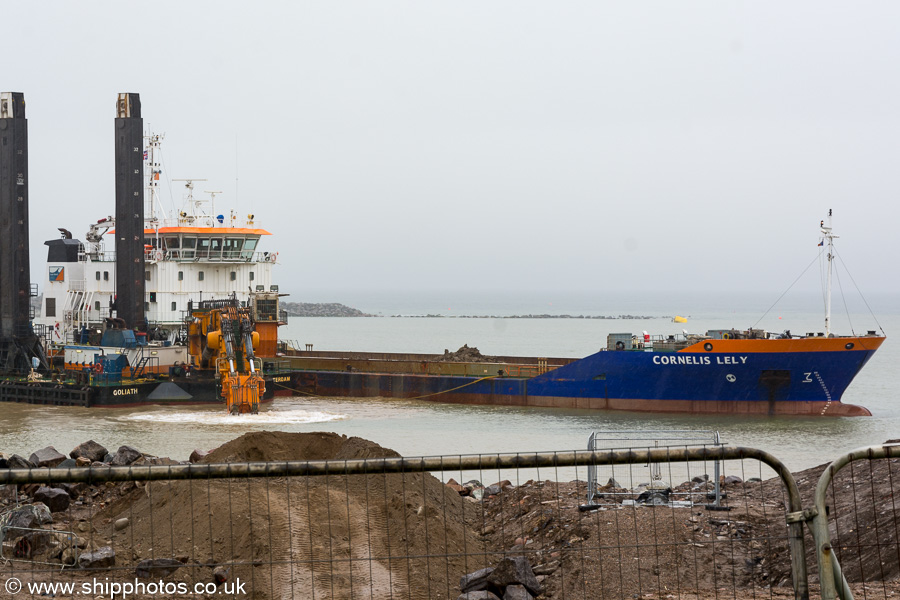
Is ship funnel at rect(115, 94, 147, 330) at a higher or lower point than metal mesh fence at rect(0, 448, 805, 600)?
higher

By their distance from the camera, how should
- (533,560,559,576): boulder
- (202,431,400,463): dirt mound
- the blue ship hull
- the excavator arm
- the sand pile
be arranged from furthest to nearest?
the excavator arm, the blue ship hull, (202,431,400,463): dirt mound, (533,560,559,576): boulder, the sand pile

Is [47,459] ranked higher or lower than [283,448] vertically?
lower

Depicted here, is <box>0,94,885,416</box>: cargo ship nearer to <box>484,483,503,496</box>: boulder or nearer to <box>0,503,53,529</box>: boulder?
<box>484,483,503,496</box>: boulder

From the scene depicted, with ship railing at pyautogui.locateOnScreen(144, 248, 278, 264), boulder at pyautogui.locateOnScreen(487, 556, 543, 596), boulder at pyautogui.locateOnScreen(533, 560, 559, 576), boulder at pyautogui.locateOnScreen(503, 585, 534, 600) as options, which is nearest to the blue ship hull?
ship railing at pyautogui.locateOnScreen(144, 248, 278, 264)

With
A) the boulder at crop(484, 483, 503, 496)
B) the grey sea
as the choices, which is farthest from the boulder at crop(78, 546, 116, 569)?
the grey sea

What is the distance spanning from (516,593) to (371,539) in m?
1.75

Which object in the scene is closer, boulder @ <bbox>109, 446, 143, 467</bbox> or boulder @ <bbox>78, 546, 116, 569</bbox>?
boulder @ <bbox>78, 546, 116, 569</bbox>

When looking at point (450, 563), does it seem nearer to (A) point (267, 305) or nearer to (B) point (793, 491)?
(B) point (793, 491)

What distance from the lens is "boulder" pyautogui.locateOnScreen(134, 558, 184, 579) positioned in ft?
20.7

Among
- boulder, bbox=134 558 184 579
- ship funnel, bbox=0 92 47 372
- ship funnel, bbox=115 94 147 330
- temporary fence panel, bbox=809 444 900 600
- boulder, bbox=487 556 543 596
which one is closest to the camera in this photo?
temporary fence panel, bbox=809 444 900 600

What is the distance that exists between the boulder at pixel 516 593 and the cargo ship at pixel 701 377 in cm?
2160

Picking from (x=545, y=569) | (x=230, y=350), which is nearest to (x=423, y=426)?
(x=230, y=350)

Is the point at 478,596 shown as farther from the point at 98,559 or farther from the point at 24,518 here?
the point at 24,518

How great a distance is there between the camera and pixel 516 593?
607 cm
